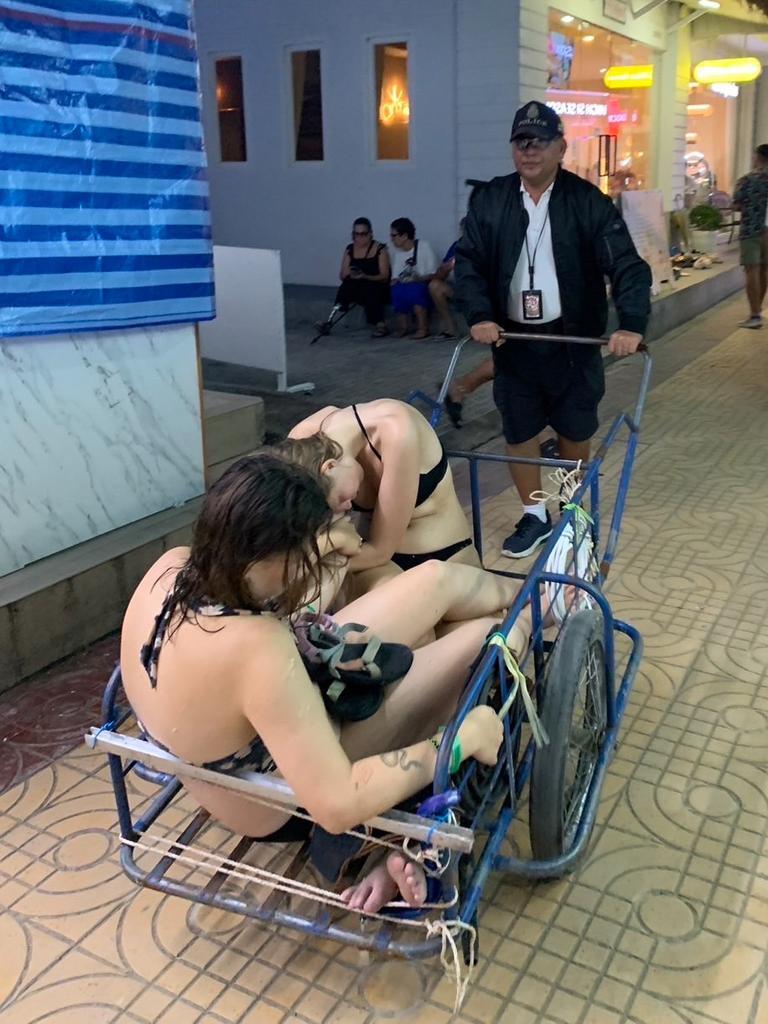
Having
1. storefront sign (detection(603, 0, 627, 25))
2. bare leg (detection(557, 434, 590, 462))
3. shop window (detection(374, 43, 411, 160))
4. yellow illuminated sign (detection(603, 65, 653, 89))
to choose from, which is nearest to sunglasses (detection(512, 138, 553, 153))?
bare leg (detection(557, 434, 590, 462))

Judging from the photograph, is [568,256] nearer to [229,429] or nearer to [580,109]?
[229,429]

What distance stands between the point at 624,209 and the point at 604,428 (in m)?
4.06

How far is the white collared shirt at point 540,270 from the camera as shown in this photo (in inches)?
141

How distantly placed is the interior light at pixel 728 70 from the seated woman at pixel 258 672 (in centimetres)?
1337

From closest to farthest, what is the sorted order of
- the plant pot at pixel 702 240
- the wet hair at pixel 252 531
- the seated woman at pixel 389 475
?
1. the wet hair at pixel 252 531
2. the seated woman at pixel 389 475
3. the plant pot at pixel 702 240

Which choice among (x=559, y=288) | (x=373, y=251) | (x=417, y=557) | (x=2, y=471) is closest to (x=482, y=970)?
(x=417, y=557)

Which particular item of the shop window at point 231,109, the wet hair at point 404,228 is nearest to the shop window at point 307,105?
the shop window at point 231,109

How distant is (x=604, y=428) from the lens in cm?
606

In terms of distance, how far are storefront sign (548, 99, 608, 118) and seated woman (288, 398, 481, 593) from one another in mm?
8411

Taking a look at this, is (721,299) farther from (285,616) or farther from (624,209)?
(285,616)

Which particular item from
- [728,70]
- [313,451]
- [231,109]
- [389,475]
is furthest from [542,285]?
[728,70]

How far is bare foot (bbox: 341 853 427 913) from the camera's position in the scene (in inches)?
67.4

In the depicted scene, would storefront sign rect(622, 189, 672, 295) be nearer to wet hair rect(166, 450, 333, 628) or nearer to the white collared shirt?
the white collared shirt

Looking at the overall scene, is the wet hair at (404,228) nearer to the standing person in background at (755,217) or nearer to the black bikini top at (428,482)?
the standing person in background at (755,217)
